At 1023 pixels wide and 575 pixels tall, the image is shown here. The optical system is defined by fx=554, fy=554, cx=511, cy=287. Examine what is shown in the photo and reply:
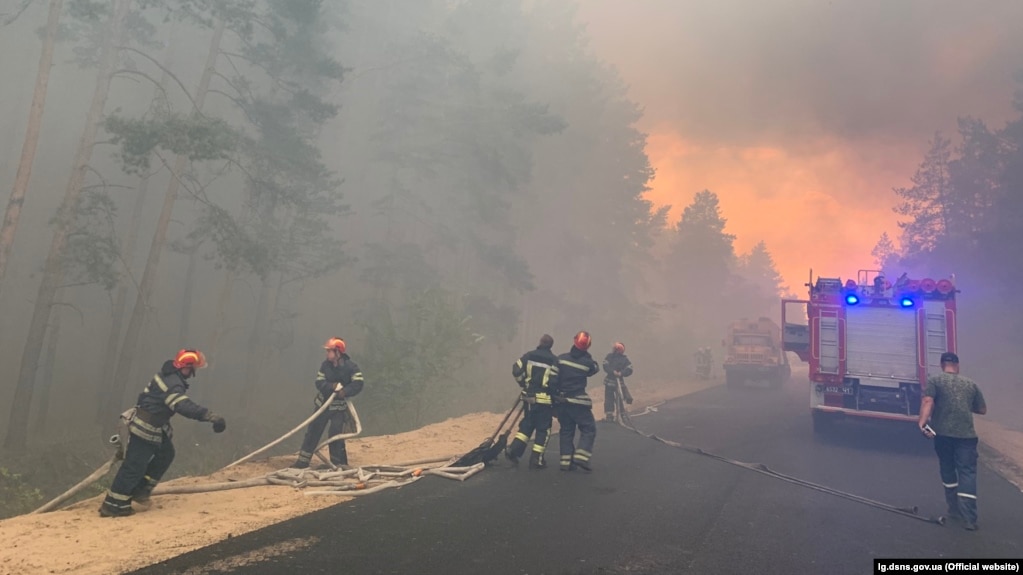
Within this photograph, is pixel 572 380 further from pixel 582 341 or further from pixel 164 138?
pixel 164 138

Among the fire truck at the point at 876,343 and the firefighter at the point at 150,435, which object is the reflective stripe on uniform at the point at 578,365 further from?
the fire truck at the point at 876,343

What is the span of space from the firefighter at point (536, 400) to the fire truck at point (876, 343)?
6.67 meters

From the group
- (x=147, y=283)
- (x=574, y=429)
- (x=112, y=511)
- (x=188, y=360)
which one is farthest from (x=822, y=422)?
(x=147, y=283)

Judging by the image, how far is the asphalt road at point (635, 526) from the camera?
14.6 ft

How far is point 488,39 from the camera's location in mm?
27109

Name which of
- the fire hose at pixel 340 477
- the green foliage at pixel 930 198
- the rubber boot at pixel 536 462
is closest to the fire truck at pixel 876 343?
the rubber boot at pixel 536 462

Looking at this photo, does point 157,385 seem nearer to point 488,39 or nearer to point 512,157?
point 512,157

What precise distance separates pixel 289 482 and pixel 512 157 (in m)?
21.1

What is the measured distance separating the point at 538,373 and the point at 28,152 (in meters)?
11.4

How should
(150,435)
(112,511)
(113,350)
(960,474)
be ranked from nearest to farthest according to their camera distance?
1. (112,511)
2. (150,435)
3. (960,474)
4. (113,350)

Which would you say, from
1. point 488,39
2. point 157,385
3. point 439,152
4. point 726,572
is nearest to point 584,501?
point 726,572

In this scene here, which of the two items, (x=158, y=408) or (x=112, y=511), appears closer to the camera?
(x=112, y=511)

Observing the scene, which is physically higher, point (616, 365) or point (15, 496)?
point (616, 365)

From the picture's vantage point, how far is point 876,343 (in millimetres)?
11383
